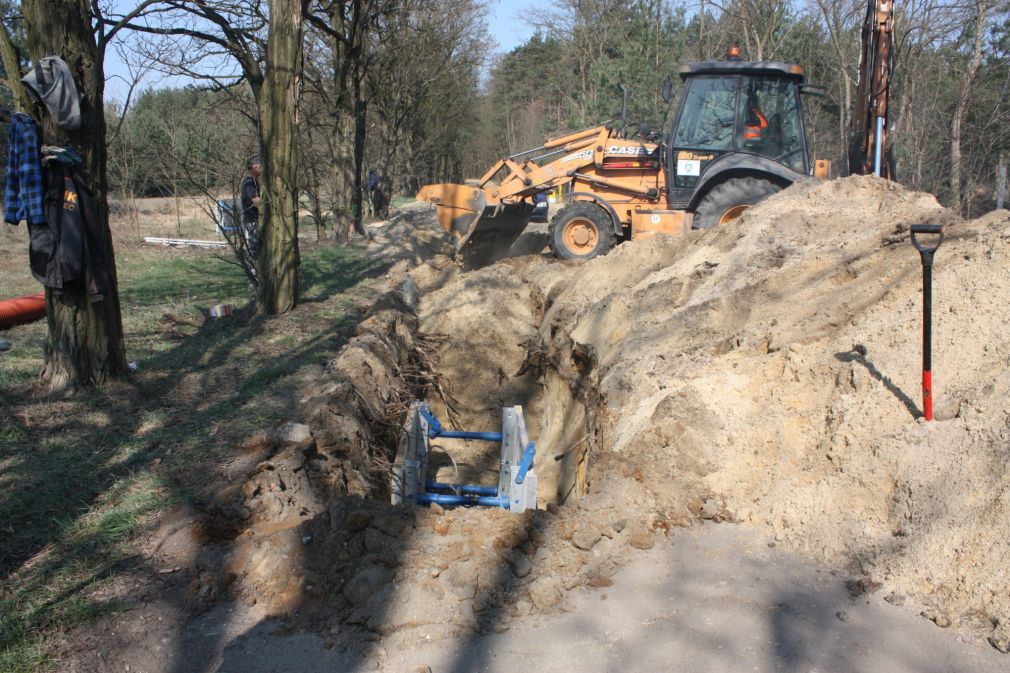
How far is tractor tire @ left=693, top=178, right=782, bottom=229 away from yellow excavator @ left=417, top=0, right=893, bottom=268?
0.01m

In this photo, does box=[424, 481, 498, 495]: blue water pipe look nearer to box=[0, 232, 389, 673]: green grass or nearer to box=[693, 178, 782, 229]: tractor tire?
box=[0, 232, 389, 673]: green grass

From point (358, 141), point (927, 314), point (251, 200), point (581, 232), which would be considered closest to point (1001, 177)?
point (581, 232)

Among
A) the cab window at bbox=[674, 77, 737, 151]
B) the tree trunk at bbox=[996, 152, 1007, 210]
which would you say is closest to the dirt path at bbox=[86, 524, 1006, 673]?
the cab window at bbox=[674, 77, 737, 151]

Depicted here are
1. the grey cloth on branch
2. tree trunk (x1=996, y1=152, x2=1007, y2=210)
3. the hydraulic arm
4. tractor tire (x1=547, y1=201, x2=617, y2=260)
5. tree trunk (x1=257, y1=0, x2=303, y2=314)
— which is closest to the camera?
the grey cloth on branch

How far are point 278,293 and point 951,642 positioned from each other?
7.57m

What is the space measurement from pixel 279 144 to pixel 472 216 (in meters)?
4.01

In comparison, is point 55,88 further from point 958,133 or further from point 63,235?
point 958,133

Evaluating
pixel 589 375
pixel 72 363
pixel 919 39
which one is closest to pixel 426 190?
pixel 589 375

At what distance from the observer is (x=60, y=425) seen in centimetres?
540

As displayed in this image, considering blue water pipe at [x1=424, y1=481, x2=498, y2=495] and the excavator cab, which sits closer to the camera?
blue water pipe at [x1=424, y1=481, x2=498, y2=495]

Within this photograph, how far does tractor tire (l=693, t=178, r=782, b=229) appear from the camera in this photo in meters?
10.4

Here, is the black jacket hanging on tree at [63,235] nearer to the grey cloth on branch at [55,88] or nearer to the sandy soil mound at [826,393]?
the grey cloth on branch at [55,88]

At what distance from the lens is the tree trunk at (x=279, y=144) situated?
8.79 meters

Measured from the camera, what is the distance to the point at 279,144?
8867mm
